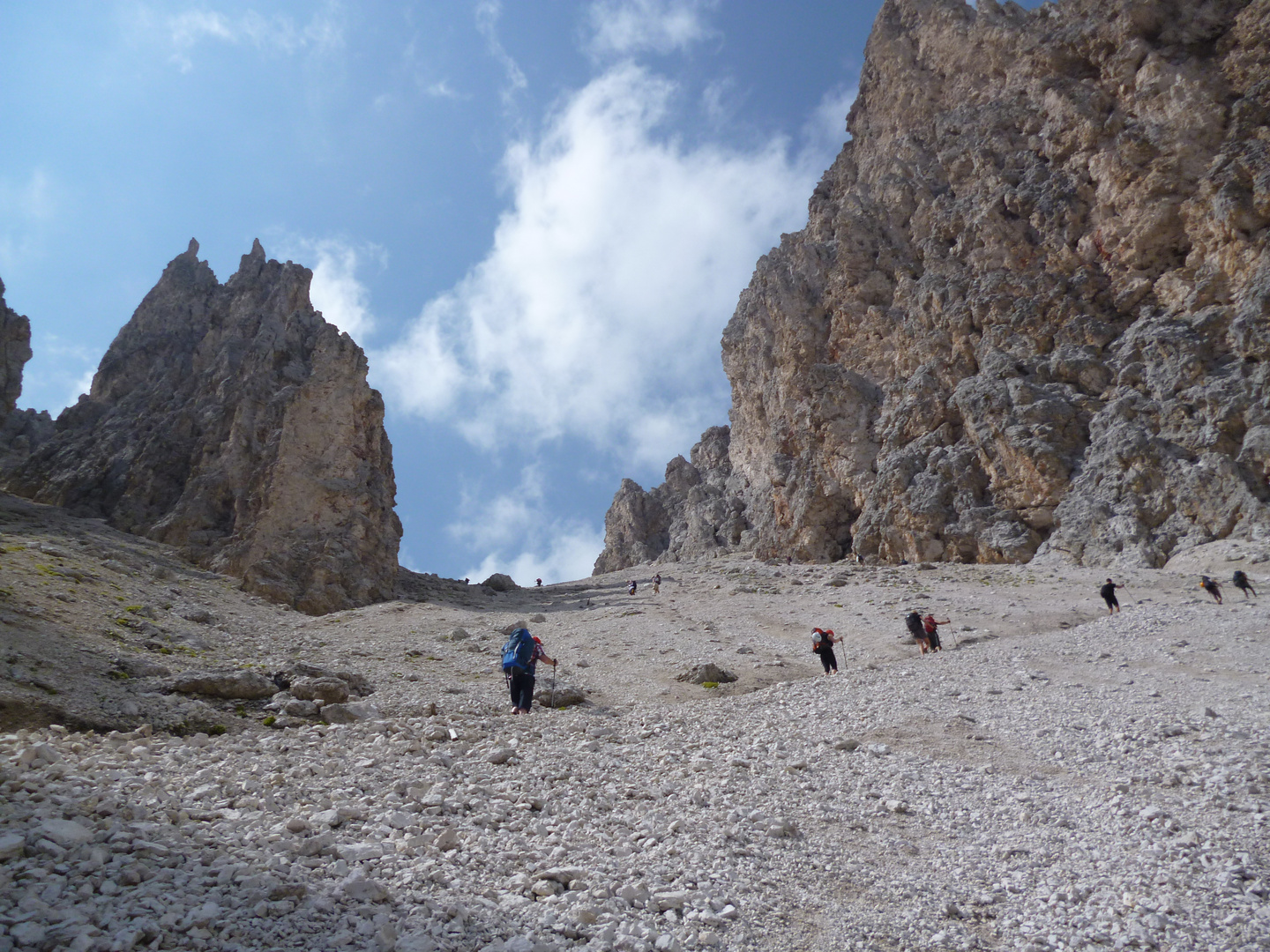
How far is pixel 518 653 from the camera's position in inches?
588

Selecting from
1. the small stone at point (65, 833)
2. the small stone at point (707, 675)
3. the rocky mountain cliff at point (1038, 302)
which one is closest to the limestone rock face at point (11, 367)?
the small stone at point (707, 675)

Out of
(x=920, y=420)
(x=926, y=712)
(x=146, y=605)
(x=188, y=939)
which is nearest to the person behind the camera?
(x=188, y=939)

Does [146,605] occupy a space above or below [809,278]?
below

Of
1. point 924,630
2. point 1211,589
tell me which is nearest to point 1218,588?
point 1211,589

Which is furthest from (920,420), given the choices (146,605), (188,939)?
(188,939)

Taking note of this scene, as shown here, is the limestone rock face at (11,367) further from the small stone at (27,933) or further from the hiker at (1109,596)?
the hiker at (1109,596)

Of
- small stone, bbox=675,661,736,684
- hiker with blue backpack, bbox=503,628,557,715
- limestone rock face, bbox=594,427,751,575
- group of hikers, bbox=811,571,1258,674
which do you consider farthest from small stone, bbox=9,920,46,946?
limestone rock face, bbox=594,427,751,575

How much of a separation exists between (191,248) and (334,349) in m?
48.3

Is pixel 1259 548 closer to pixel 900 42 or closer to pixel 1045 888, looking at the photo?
pixel 1045 888

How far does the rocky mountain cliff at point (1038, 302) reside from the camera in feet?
141

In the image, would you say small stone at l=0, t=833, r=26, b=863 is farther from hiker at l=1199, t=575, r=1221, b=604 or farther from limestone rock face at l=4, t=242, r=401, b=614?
limestone rock face at l=4, t=242, r=401, b=614

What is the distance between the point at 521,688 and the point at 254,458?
4425 cm

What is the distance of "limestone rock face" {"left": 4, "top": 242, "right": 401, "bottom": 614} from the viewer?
1718 inches

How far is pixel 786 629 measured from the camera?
1270 inches
